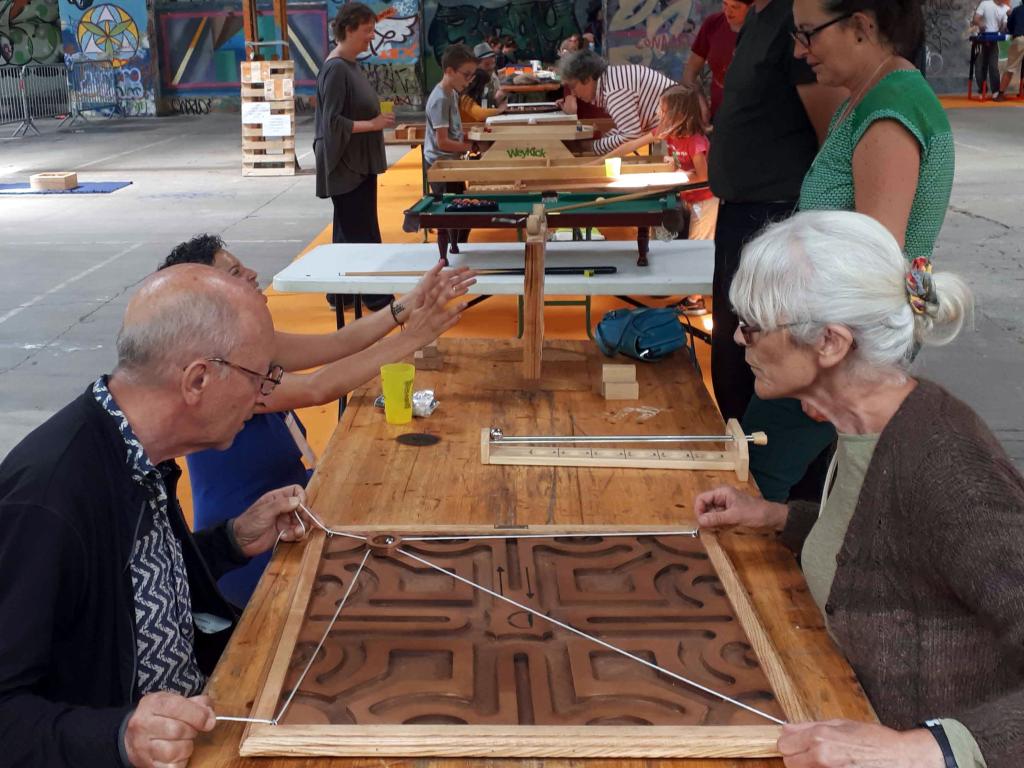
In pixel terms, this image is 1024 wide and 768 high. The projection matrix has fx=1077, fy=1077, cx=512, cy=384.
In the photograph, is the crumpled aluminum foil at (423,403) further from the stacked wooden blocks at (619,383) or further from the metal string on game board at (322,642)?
the metal string on game board at (322,642)

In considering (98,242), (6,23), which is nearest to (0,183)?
(98,242)

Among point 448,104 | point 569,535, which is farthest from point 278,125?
point 569,535

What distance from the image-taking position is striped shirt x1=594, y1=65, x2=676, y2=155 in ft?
25.8

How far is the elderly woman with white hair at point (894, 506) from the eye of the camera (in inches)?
56.1

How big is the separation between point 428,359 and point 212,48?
21.8 meters

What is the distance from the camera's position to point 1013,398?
17.3 feet

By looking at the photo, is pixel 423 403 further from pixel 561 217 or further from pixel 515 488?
pixel 561 217

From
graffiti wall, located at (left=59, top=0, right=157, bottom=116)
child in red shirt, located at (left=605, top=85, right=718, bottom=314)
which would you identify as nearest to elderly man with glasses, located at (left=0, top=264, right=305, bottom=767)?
child in red shirt, located at (left=605, top=85, right=718, bottom=314)

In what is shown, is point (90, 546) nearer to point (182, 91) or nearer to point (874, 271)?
point (874, 271)

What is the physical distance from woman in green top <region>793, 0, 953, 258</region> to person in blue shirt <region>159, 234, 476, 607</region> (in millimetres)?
1034

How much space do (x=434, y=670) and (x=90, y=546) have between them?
55cm

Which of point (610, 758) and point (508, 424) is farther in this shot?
point (508, 424)

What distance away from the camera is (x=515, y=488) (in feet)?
7.65

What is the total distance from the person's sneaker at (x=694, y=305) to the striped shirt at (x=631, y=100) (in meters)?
1.66
